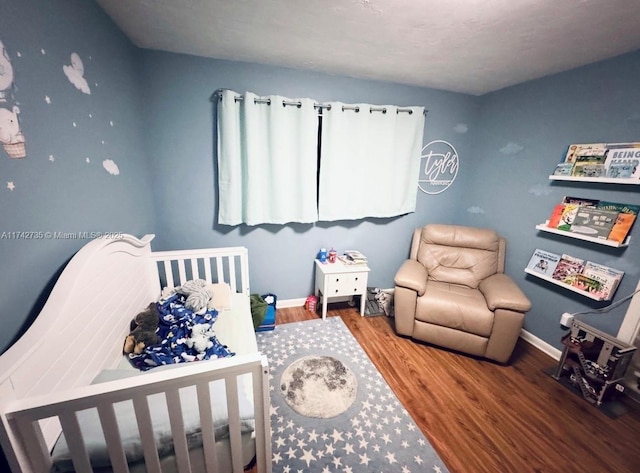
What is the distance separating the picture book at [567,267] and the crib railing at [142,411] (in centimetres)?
247

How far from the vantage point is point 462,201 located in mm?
3074

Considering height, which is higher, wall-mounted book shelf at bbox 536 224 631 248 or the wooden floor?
wall-mounted book shelf at bbox 536 224 631 248

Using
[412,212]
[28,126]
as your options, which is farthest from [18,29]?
[412,212]

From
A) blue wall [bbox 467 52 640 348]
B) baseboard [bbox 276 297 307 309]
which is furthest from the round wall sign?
baseboard [bbox 276 297 307 309]

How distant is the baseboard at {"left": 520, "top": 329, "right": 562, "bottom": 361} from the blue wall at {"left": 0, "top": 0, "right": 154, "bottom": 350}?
11.1 ft

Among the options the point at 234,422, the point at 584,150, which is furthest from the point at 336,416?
the point at 584,150

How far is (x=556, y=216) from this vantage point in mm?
2148

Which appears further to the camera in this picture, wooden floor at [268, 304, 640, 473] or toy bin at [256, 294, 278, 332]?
toy bin at [256, 294, 278, 332]

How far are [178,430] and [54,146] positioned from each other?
123cm

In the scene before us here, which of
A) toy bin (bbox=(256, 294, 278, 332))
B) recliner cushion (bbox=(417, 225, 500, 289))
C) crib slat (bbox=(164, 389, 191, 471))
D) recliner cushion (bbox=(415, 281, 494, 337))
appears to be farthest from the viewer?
recliner cushion (bbox=(417, 225, 500, 289))

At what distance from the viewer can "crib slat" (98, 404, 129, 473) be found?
0.80 m

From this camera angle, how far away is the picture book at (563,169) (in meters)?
2.06

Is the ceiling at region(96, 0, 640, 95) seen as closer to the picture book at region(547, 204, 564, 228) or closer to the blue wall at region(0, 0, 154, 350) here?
the blue wall at region(0, 0, 154, 350)

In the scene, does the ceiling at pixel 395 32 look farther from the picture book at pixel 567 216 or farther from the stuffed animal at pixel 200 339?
the stuffed animal at pixel 200 339
